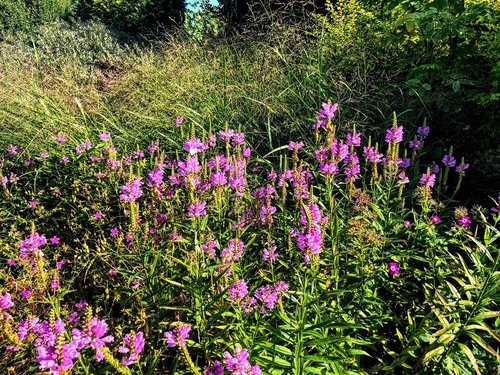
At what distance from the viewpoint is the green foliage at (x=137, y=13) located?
53.0ft

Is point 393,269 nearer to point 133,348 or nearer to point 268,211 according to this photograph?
point 268,211

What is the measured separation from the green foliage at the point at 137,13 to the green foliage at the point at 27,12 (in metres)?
3.90

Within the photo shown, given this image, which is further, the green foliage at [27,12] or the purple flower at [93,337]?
the green foliage at [27,12]

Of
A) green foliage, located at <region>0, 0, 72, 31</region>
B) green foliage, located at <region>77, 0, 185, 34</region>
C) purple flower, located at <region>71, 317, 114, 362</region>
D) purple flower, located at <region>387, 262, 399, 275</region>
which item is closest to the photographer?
purple flower, located at <region>71, 317, 114, 362</region>

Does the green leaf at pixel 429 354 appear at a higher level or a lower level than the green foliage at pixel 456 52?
lower

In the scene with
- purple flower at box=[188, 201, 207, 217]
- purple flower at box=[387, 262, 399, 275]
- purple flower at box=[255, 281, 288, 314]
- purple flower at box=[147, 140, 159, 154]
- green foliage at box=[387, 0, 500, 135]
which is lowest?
purple flower at box=[387, 262, 399, 275]

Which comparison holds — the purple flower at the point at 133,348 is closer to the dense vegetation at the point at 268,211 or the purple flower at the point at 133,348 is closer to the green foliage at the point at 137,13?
the dense vegetation at the point at 268,211

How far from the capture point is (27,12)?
72.9 ft

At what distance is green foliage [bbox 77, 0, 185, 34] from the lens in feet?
53.0

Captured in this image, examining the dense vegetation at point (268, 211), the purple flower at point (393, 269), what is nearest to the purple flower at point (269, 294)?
the dense vegetation at point (268, 211)

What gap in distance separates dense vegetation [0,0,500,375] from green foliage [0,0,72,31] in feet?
61.4

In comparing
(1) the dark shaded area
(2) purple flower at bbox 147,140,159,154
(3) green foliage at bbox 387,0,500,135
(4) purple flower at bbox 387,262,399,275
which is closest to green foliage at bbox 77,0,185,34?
(1) the dark shaded area

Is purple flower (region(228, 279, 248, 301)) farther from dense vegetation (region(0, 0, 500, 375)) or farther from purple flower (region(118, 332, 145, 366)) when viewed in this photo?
purple flower (region(118, 332, 145, 366))

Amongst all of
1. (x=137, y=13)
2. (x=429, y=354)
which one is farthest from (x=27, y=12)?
(x=429, y=354)
